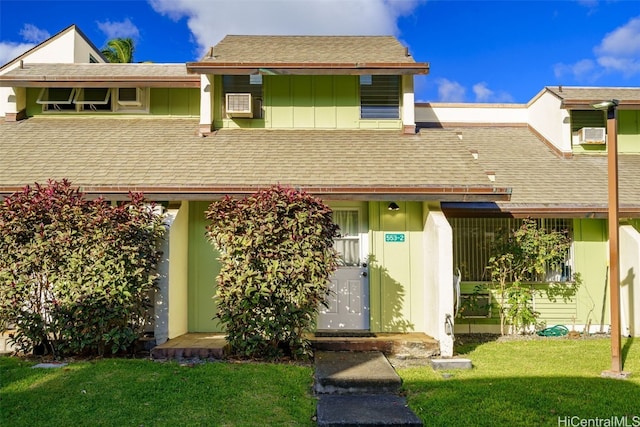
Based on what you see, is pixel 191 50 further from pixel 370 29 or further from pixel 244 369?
pixel 244 369

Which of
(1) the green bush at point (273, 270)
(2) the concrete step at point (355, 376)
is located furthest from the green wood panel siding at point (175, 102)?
(2) the concrete step at point (355, 376)

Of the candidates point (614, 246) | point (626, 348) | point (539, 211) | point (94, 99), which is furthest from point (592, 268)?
point (94, 99)

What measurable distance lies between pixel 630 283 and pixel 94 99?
12.5 m

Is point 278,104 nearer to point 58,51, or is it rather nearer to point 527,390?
point 527,390

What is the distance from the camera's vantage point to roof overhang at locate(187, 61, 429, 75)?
993cm

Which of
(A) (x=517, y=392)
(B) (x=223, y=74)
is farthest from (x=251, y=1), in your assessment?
(A) (x=517, y=392)

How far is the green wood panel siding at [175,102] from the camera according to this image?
36.5ft

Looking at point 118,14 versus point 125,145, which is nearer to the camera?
point 125,145

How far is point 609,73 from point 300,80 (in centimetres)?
1276

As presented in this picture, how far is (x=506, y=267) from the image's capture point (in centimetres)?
931

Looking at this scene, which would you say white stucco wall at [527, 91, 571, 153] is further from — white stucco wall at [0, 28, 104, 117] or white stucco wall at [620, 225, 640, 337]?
white stucco wall at [0, 28, 104, 117]

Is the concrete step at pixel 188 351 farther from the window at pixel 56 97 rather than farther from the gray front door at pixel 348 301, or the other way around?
the window at pixel 56 97

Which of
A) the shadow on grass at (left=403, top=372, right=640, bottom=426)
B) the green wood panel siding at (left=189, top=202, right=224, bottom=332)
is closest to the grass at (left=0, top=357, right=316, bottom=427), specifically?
the shadow on grass at (left=403, top=372, right=640, bottom=426)

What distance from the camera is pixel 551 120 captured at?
12109 mm
